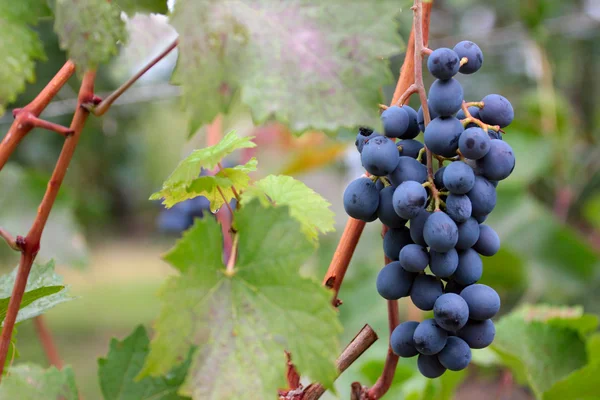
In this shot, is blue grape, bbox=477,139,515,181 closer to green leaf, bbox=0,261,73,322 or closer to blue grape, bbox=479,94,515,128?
blue grape, bbox=479,94,515,128

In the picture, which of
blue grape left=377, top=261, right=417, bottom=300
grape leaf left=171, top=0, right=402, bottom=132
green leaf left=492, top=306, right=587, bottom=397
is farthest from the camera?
green leaf left=492, top=306, right=587, bottom=397

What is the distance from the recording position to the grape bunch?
35cm

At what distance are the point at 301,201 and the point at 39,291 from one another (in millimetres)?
184

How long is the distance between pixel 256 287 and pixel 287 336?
33 millimetres

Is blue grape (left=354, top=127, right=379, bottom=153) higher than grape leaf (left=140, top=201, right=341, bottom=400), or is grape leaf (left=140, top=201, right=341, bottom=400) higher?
blue grape (left=354, top=127, right=379, bottom=153)

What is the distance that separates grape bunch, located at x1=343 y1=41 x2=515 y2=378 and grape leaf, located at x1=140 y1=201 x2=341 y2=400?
7 cm

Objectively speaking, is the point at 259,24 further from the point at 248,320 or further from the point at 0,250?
the point at 0,250

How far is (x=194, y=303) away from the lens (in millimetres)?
307

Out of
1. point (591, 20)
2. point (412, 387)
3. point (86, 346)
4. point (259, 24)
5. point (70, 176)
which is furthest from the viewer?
point (86, 346)

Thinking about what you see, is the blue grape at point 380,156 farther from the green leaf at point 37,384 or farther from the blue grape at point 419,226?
the green leaf at point 37,384

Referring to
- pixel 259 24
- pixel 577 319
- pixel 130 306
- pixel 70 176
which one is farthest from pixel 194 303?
pixel 130 306

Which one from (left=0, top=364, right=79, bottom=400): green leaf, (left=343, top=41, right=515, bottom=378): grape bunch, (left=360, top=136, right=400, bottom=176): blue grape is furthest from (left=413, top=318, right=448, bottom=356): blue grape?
(left=0, top=364, right=79, bottom=400): green leaf

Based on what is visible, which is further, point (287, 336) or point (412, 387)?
point (412, 387)

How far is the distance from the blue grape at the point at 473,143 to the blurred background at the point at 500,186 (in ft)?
0.35
